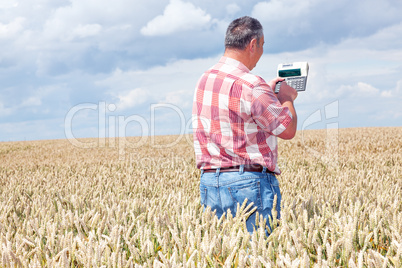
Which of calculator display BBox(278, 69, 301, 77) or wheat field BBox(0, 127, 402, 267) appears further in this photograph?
calculator display BBox(278, 69, 301, 77)

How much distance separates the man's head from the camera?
276cm

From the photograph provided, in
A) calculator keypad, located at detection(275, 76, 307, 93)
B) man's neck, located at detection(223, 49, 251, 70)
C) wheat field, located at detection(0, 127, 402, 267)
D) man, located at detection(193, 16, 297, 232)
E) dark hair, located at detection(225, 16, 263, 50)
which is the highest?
dark hair, located at detection(225, 16, 263, 50)

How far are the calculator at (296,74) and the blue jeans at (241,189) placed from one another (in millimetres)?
904

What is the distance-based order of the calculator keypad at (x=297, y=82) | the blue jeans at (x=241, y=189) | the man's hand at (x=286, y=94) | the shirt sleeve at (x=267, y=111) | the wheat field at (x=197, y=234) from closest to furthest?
the wheat field at (x=197, y=234) → the shirt sleeve at (x=267, y=111) → the blue jeans at (x=241, y=189) → the man's hand at (x=286, y=94) → the calculator keypad at (x=297, y=82)

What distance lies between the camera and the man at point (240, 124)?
8.55 ft

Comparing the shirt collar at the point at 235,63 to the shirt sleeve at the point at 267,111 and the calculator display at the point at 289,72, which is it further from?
the calculator display at the point at 289,72

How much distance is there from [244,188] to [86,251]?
118 centimetres

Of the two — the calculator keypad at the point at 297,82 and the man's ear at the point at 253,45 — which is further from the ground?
the man's ear at the point at 253,45

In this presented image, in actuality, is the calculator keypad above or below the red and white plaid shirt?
above

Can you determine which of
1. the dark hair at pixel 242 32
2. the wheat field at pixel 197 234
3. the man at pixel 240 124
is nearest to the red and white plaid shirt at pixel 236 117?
the man at pixel 240 124

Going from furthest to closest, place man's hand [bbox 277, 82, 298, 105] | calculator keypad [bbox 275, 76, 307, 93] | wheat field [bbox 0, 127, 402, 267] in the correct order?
calculator keypad [bbox 275, 76, 307, 93] → man's hand [bbox 277, 82, 298, 105] → wheat field [bbox 0, 127, 402, 267]

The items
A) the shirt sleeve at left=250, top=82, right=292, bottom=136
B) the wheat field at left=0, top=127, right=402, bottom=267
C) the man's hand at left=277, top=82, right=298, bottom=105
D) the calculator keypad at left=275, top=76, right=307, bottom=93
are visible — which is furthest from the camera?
the calculator keypad at left=275, top=76, right=307, bottom=93

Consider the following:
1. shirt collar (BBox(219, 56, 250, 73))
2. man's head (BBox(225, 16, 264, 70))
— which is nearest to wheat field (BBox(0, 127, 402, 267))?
shirt collar (BBox(219, 56, 250, 73))

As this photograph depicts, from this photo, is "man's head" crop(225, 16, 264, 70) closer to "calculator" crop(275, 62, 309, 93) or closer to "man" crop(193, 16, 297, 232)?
"man" crop(193, 16, 297, 232)
